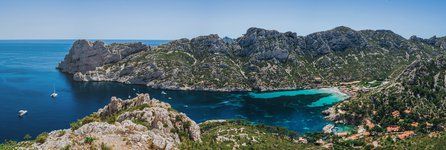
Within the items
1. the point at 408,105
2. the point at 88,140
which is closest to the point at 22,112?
the point at 88,140

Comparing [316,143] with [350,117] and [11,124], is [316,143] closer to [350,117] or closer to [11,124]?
[350,117]

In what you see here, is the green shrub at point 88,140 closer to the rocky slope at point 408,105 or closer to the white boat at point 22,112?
the rocky slope at point 408,105

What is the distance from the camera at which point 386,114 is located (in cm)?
17000

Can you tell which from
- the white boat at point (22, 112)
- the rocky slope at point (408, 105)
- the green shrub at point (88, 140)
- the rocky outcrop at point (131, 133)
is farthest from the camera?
the white boat at point (22, 112)

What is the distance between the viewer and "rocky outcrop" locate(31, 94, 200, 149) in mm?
58297

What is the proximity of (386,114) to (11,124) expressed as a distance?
14479cm

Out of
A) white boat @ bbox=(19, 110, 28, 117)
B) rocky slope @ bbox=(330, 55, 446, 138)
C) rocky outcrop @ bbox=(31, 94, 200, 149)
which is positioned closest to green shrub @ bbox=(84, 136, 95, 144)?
rocky outcrop @ bbox=(31, 94, 200, 149)

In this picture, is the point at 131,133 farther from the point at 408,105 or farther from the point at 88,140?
the point at 408,105

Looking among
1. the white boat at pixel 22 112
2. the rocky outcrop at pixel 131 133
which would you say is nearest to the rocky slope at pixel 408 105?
the rocky outcrop at pixel 131 133

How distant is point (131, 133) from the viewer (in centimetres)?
6581

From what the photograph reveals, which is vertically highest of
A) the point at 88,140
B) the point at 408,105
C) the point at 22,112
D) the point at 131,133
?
the point at 88,140

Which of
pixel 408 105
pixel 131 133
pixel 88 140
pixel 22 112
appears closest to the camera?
pixel 88 140

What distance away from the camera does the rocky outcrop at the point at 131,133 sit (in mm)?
58297

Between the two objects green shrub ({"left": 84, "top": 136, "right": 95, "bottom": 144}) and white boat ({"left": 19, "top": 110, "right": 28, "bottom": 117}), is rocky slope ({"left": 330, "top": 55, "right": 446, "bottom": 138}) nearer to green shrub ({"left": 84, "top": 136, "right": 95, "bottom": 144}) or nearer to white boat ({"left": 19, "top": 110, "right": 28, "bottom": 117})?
green shrub ({"left": 84, "top": 136, "right": 95, "bottom": 144})
